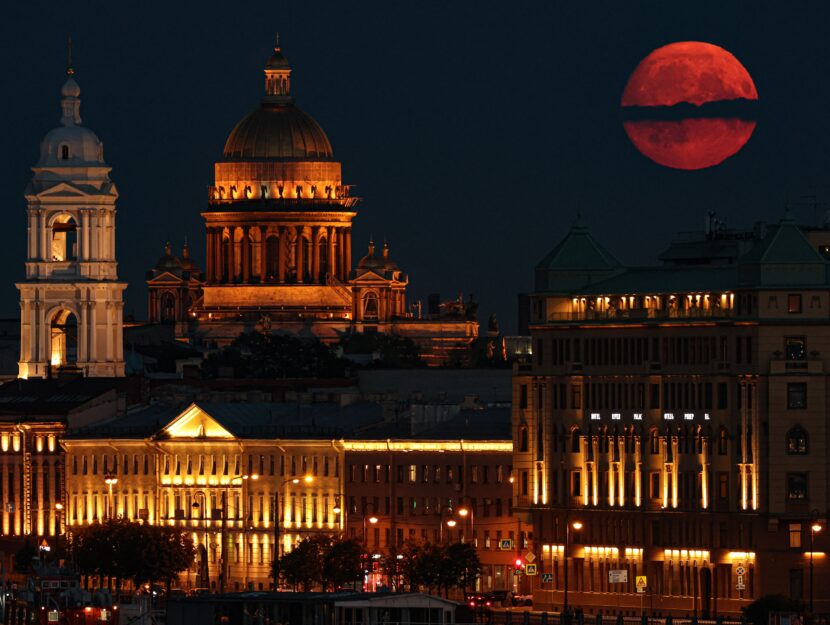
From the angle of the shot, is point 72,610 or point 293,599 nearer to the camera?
point 293,599

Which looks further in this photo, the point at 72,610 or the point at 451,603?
the point at 72,610

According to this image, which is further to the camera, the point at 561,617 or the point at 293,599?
the point at 561,617

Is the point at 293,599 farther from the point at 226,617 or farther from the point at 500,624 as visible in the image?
the point at 500,624

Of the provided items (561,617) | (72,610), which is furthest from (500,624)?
(72,610)

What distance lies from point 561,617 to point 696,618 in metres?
6.01

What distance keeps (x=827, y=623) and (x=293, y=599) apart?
22.1 metres

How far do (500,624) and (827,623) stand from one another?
1227 centimetres

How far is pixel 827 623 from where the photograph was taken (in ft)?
635

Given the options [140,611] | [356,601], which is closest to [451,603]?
[356,601]

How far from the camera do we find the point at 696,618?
636 ft

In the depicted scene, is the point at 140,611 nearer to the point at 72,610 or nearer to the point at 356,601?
the point at 72,610

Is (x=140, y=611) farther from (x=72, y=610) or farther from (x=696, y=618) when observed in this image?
(x=696, y=618)

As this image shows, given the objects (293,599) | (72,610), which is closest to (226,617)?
(293,599)

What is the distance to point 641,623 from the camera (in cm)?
19125
